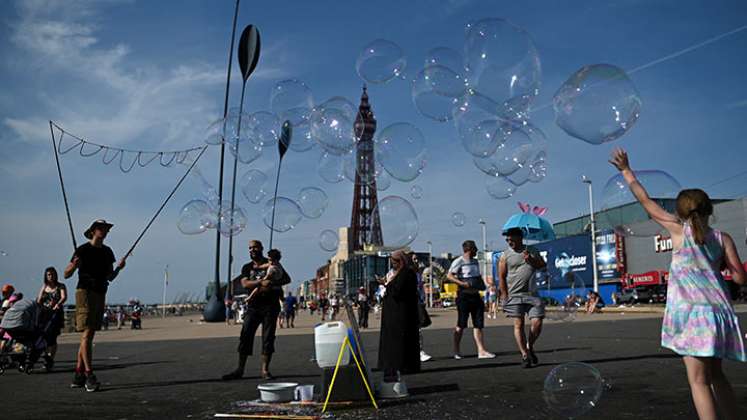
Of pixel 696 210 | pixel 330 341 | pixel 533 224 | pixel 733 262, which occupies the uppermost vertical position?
pixel 533 224

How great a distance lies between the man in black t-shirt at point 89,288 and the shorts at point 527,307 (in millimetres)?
4296

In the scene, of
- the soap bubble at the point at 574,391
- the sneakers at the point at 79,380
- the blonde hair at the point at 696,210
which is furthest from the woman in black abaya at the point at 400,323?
the blonde hair at the point at 696,210

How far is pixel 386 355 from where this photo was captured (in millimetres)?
6227

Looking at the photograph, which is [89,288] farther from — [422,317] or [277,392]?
[422,317]

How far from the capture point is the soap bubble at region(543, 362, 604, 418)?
3725mm

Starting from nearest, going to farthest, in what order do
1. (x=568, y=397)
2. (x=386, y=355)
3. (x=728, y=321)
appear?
(x=728, y=321) → (x=568, y=397) → (x=386, y=355)

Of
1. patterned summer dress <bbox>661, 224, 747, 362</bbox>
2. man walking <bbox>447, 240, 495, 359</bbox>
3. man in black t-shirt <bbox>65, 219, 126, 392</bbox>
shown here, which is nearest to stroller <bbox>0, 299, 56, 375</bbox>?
man in black t-shirt <bbox>65, 219, 126, 392</bbox>

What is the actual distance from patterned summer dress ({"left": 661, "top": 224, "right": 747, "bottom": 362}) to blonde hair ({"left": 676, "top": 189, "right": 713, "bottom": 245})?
4cm

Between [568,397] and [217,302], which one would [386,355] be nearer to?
[568,397]

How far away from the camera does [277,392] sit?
4.73 metres

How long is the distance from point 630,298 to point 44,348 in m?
38.7

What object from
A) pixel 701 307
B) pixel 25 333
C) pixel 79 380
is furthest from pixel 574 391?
pixel 25 333

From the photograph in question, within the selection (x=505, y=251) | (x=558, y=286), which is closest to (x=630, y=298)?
(x=558, y=286)

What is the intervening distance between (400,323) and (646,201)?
11.5 ft
